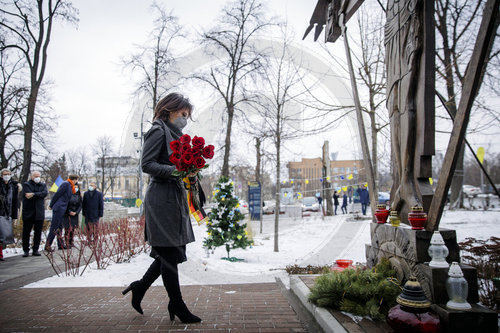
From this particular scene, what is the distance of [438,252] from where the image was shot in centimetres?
231

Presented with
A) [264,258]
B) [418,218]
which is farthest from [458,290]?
[264,258]

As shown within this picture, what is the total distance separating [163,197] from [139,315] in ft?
3.90

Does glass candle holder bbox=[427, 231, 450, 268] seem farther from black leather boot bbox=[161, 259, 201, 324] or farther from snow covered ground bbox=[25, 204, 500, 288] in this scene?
snow covered ground bbox=[25, 204, 500, 288]

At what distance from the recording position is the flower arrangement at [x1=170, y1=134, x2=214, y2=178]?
2.56 meters

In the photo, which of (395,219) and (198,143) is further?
(395,219)

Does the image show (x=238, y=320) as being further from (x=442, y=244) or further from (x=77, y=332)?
(x=442, y=244)

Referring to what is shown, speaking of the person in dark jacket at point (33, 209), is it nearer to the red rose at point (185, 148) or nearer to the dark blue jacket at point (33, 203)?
the dark blue jacket at point (33, 203)

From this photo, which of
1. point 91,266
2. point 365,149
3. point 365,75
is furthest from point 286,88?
point 91,266

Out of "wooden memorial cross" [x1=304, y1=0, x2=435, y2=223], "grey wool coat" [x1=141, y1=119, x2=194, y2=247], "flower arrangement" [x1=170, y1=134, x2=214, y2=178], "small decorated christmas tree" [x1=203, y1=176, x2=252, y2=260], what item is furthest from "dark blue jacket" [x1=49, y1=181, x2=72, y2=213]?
"wooden memorial cross" [x1=304, y1=0, x2=435, y2=223]

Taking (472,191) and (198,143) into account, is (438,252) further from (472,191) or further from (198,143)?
(472,191)

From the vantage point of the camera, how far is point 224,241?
743 cm

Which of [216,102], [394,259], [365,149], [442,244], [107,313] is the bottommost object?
[107,313]

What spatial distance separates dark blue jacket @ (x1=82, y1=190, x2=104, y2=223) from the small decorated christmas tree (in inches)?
129

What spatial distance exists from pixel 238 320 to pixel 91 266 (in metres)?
3.96
